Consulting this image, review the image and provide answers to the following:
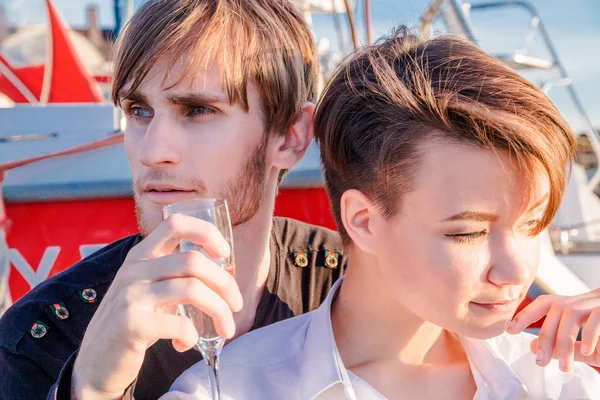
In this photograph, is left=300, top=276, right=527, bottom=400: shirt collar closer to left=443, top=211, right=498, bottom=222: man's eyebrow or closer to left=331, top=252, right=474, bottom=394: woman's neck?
left=331, top=252, right=474, bottom=394: woman's neck

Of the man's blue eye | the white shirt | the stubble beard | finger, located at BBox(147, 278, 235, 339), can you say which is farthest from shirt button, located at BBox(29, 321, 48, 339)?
finger, located at BBox(147, 278, 235, 339)

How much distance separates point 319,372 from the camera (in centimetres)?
152

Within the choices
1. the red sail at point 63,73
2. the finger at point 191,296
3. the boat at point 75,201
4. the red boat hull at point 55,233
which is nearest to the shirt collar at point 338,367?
the finger at point 191,296

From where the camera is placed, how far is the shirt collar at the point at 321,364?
151 centimetres

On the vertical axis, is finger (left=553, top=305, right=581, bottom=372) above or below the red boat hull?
above

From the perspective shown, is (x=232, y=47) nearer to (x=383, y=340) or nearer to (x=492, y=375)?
(x=383, y=340)

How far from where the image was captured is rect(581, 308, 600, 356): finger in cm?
150

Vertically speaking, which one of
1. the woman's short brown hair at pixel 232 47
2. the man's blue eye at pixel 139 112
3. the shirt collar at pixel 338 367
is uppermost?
the woman's short brown hair at pixel 232 47

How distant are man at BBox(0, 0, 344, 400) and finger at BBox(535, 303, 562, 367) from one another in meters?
0.69

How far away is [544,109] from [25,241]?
199 cm

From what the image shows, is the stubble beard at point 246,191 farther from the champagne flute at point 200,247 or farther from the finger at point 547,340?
the finger at point 547,340

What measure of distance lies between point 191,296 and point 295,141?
3.54 ft

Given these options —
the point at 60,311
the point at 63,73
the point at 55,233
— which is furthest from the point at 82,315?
the point at 63,73

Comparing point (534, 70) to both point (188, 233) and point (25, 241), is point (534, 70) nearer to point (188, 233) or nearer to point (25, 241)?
point (25, 241)
